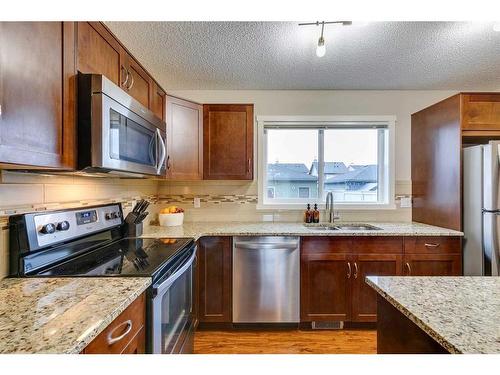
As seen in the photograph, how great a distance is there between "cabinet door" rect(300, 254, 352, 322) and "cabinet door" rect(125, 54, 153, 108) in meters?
1.78

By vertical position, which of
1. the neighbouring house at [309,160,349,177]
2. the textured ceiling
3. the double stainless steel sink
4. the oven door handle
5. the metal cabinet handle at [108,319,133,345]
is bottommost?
the metal cabinet handle at [108,319,133,345]

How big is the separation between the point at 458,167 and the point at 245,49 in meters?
2.03

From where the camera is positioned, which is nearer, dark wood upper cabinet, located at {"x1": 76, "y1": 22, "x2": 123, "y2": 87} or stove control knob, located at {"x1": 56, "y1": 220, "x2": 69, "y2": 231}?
dark wood upper cabinet, located at {"x1": 76, "y1": 22, "x2": 123, "y2": 87}

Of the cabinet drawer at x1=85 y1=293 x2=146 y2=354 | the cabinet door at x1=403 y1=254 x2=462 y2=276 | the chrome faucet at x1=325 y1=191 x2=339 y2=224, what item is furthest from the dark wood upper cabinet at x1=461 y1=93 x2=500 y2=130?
the cabinet drawer at x1=85 y1=293 x2=146 y2=354

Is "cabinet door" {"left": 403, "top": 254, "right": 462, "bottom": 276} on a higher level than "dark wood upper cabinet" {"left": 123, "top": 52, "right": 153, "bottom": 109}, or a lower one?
lower

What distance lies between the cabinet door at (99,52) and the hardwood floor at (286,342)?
78.4 inches

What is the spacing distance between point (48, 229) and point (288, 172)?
2320 mm

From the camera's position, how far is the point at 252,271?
2.36m

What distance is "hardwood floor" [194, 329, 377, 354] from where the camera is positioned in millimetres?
2107

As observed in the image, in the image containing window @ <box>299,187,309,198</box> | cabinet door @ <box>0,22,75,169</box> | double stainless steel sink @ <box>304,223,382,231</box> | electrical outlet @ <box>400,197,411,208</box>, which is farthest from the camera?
window @ <box>299,187,309,198</box>

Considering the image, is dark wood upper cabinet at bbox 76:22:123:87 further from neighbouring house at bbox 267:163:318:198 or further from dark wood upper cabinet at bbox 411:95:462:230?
dark wood upper cabinet at bbox 411:95:462:230

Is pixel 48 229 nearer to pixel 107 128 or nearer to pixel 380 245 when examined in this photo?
pixel 107 128

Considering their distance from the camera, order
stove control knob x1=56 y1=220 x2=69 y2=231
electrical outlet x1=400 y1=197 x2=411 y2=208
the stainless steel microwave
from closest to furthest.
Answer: the stainless steel microwave → stove control knob x1=56 y1=220 x2=69 y2=231 → electrical outlet x1=400 y1=197 x2=411 y2=208
